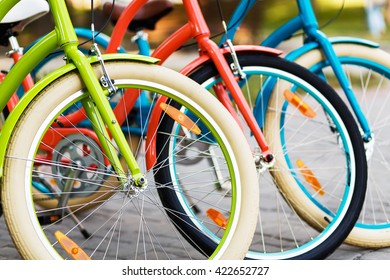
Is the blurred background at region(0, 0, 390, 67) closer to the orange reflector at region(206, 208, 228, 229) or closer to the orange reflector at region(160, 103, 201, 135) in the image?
the orange reflector at region(206, 208, 228, 229)

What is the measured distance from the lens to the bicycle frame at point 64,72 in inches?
122

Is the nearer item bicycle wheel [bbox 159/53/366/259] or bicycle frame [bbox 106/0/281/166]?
bicycle frame [bbox 106/0/281/166]

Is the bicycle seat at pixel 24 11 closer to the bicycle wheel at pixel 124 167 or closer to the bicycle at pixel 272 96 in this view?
the bicycle at pixel 272 96

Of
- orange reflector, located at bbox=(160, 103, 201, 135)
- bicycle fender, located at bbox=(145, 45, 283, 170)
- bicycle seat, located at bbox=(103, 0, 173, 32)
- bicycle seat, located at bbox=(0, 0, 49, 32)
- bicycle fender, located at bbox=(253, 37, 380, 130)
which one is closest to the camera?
orange reflector, located at bbox=(160, 103, 201, 135)

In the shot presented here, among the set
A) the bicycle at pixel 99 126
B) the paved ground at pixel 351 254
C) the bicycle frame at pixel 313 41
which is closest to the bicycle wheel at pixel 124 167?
the bicycle at pixel 99 126

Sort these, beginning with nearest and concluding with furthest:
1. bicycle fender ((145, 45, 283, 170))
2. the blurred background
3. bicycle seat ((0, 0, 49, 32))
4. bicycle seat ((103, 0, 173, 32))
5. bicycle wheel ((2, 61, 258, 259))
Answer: bicycle wheel ((2, 61, 258, 259)) < bicycle fender ((145, 45, 283, 170)) < bicycle seat ((0, 0, 49, 32)) < bicycle seat ((103, 0, 173, 32)) < the blurred background

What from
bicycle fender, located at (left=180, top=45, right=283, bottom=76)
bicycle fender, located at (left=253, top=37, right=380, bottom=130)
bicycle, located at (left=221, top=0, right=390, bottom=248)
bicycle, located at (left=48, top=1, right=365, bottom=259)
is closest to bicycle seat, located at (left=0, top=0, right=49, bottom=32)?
bicycle, located at (left=48, top=1, right=365, bottom=259)

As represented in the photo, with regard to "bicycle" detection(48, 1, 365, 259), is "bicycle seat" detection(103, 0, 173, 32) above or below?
above

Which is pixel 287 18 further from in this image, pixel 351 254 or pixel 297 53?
pixel 351 254

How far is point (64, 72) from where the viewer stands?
3141 millimetres

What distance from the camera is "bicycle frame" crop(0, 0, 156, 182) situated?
3090 millimetres
